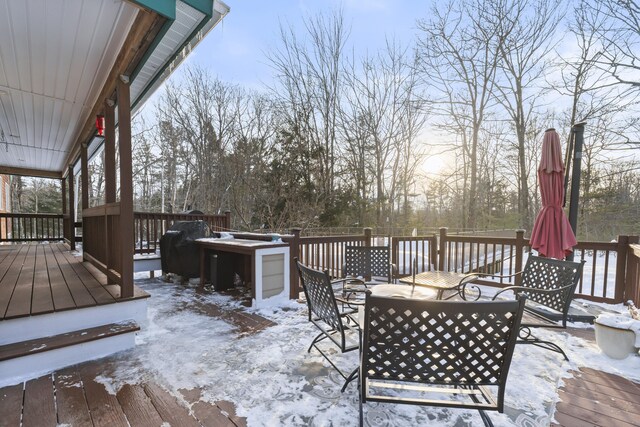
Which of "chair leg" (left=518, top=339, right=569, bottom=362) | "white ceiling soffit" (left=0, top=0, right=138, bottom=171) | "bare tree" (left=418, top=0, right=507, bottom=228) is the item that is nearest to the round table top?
"chair leg" (left=518, top=339, right=569, bottom=362)

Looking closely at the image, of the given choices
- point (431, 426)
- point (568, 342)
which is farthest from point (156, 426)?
point (568, 342)

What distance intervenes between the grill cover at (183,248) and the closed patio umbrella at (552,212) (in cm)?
529

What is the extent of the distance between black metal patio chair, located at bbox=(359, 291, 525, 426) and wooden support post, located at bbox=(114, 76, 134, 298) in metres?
2.55

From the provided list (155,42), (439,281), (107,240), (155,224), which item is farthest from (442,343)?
(155,224)

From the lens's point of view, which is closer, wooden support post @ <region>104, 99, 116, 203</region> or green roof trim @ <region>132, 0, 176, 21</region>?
green roof trim @ <region>132, 0, 176, 21</region>

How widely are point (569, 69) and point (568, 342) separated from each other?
11.7 metres

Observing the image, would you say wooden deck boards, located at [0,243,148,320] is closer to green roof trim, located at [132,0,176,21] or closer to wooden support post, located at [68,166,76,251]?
wooden support post, located at [68,166,76,251]

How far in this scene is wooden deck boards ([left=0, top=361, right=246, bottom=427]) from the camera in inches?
69.9

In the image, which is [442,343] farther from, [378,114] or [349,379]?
[378,114]

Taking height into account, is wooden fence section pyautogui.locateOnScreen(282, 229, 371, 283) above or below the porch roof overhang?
below

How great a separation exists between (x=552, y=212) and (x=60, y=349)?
17.8ft

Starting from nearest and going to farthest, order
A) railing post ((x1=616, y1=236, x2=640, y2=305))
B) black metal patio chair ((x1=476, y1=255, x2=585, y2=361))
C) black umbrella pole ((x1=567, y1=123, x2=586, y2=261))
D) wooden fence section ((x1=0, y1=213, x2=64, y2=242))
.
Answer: black metal patio chair ((x1=476, y1=255, x2=585, y2=361)) → railing post ((x1=616, y1=236, x2=640, y2=305)) → black umbrella pole ((x1=567, y1=123, x2=586, y2=261)) → wooden fence section ((x1=0, y1=213, x2=64, y2=242))

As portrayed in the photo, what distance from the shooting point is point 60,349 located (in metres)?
2.39

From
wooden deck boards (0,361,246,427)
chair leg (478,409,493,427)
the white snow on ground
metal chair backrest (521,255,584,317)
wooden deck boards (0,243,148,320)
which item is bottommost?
the white snow on ground
